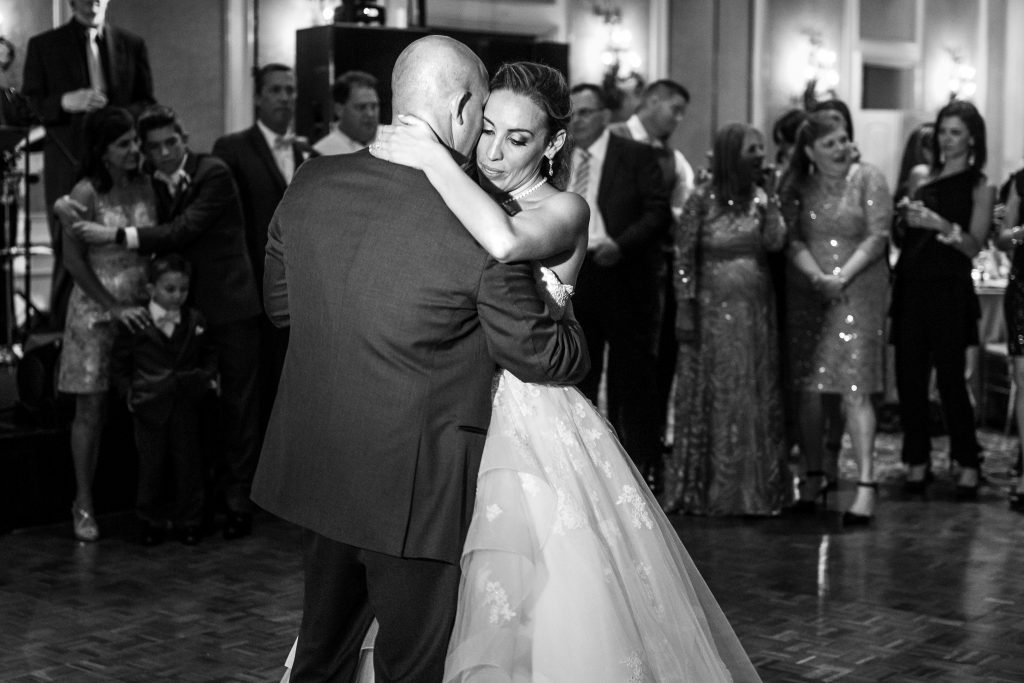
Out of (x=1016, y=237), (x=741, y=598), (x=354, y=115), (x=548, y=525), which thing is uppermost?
(x=354, y=115)

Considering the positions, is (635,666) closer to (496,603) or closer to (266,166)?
(496,603)

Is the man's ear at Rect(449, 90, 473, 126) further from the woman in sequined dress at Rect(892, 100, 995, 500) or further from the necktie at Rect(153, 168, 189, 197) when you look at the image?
the woman in sequined dress at Rect(892, 100, 995, 500)

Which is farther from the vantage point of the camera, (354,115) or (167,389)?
(354,115)

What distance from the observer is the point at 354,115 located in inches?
239

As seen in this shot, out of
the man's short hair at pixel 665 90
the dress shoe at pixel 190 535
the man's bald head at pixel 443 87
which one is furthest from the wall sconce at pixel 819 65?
the man's bald head at pixel 443 87

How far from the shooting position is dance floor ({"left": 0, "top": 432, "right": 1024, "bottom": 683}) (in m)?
3.84

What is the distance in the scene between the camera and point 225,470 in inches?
217

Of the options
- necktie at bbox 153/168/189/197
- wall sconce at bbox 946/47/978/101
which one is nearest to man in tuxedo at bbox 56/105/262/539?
necktie at bbox 153/168/189/197

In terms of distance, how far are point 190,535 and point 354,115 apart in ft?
6.44

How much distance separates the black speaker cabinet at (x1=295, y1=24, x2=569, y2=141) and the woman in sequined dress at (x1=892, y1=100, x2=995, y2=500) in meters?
2.27

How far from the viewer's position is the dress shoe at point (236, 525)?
5.35 metres

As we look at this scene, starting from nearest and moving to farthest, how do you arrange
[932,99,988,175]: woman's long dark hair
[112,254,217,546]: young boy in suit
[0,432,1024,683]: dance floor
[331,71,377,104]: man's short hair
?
[0,432,1024,683]: dance floor, [112,254,217,546]: young boy in suit, [932,99,988,175]: woman's long dark hair, [331,71,377,104]: man's short hair

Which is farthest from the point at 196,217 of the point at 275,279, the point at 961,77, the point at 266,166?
the point at 961,77

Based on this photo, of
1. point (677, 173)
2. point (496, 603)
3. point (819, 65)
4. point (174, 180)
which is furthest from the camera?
point (819, 65)
